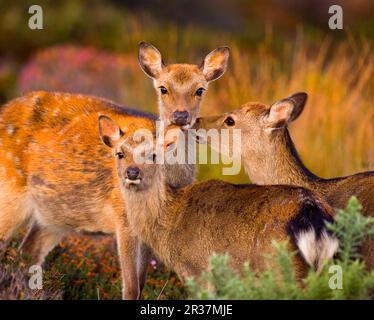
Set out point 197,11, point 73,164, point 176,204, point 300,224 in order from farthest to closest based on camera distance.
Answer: point 197,11 < point 73,164 < point 176,204 < point 300,224

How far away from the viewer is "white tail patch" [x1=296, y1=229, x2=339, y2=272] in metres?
5.70

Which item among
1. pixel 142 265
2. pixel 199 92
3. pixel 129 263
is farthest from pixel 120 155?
pixel 199 92

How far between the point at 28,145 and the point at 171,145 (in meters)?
1.39

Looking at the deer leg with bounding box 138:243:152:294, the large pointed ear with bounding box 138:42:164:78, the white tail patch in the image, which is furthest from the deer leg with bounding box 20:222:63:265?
the white tail patch

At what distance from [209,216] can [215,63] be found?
2.07 metres

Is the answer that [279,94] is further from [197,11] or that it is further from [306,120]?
[197,11]

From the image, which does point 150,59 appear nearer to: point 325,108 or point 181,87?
point 181,87

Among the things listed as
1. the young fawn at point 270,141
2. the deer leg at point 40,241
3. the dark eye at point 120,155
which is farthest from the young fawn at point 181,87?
the deer leg at point 40,241

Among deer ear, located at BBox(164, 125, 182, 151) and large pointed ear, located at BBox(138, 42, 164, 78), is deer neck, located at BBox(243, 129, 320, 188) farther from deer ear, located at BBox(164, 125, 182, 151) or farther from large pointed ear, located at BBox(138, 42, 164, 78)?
large pointed ear, located at BBox(138, 42, 164, 78)

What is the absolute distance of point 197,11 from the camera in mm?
27672

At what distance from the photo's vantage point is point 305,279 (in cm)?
565

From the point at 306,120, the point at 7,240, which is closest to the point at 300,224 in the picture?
the point at 7,240

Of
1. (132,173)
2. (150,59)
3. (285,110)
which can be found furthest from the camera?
(150,59)
